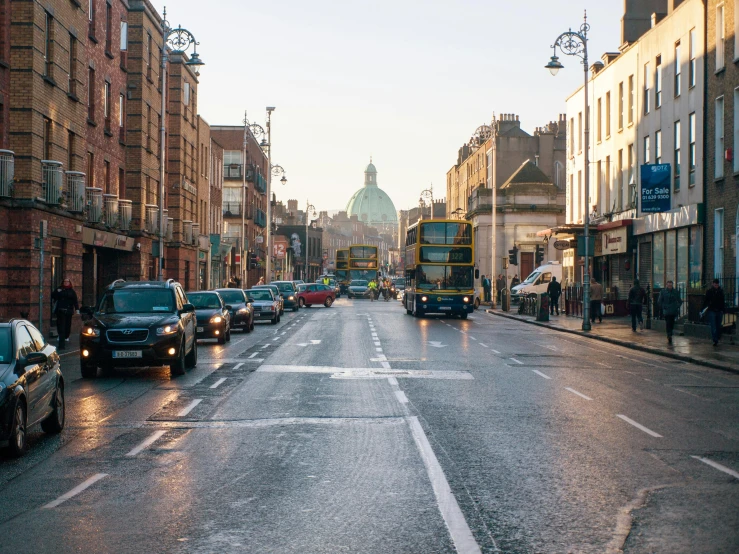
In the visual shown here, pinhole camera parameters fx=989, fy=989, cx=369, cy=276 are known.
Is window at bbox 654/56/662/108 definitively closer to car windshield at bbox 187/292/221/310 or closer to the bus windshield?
the bus windshield

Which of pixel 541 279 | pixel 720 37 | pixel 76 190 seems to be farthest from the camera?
pixel 541 279

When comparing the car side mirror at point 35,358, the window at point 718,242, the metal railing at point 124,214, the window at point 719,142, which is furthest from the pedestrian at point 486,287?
the car side mirror at point 35,358

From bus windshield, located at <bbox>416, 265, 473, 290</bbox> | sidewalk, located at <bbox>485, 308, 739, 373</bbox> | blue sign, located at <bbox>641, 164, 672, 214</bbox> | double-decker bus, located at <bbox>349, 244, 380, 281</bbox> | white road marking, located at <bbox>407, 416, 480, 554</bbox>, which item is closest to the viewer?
white road marking, located at <bbox>407, 416, 480, 554</bbox>

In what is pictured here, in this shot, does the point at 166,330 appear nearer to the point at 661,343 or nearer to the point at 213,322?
the point at 213,322

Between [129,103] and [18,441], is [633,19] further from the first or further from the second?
[18,441]

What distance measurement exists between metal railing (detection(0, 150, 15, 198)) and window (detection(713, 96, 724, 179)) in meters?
21.9

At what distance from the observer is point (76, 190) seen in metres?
30.7

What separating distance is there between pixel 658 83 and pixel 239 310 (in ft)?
65.0

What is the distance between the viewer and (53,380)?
11336 mm

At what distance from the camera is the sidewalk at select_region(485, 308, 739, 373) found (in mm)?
22375

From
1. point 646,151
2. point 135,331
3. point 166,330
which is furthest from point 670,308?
point 135,331

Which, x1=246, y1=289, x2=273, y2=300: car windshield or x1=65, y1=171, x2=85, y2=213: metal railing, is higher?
x1=65, y1=171, x2=85, y2=213: metal railing

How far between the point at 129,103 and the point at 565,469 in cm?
3742

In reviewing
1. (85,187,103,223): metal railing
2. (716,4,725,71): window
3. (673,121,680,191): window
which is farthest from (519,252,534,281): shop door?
(85,187,103,223): metal railing
